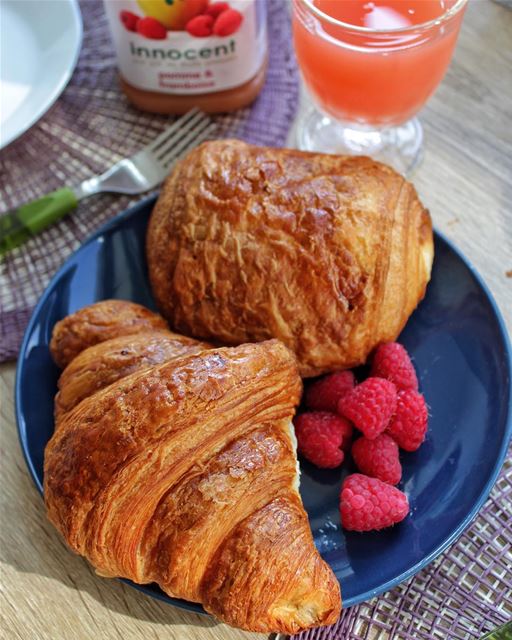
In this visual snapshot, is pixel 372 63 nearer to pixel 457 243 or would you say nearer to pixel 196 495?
pixel 457 243

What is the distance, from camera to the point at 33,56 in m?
1.88

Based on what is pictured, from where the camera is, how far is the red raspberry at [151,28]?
1639 mm

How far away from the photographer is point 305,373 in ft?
4.37

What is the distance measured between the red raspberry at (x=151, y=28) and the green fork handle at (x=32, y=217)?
1.22ft

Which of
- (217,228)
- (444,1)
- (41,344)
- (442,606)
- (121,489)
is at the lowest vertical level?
(442,606)

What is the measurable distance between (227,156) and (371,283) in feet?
1.13

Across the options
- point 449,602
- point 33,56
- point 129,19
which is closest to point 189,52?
point 129,19

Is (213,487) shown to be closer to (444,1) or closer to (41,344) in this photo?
(41,344)

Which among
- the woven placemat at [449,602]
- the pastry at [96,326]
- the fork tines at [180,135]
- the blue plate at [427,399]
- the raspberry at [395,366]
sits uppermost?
the fork tines at [180,135]

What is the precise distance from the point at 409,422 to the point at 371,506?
16 cm

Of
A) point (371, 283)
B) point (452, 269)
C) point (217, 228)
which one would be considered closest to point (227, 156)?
point (217, 228)

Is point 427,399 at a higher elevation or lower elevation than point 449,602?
higher

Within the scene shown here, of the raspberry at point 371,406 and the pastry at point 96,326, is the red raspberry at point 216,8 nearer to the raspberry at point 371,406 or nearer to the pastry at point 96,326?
the pastry at point 96,326

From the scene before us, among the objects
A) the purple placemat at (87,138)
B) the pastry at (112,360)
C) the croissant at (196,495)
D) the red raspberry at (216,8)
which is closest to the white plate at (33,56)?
the purple placemat at (87,138)
